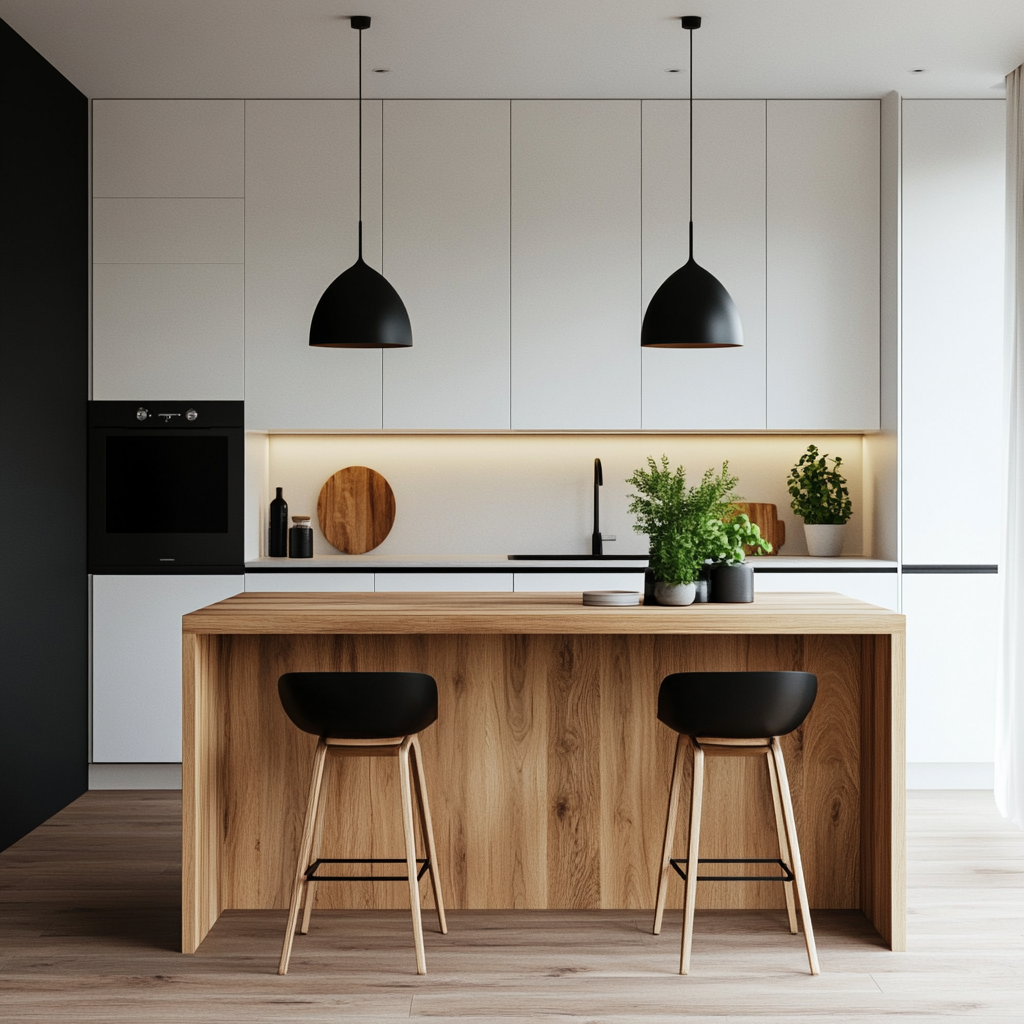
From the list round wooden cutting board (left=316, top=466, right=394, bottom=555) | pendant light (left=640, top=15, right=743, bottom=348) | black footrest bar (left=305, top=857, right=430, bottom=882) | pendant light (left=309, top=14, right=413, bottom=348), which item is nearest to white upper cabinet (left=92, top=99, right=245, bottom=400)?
round wooden cutting board (left=316, top=466, right=394, bottom=555)

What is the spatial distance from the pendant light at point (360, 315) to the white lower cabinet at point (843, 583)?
6.74 ft

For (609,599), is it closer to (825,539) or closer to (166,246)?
(825,539)

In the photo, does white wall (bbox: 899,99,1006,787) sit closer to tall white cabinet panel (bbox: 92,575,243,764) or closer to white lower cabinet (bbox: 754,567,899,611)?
white lower cabinet (bbox: 754,567,899,611)

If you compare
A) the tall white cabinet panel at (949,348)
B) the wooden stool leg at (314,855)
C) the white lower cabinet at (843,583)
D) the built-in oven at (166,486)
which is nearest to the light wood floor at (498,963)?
the wooden stool leg at (314,855)

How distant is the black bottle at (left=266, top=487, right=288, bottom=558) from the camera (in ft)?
17.0

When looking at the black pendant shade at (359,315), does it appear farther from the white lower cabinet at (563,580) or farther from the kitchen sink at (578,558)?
the kitchen sink at (578,558)

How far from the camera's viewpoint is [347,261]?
489cm

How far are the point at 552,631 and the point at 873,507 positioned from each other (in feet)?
8.75

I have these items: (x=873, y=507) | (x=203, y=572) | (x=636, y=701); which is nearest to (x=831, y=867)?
(x=636, y=701)

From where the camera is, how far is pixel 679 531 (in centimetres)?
317

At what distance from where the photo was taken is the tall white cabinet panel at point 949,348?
15.7 feet

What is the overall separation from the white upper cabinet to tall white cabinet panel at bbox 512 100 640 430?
4.12 feet

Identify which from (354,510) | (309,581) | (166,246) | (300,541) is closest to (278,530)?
(300,541)

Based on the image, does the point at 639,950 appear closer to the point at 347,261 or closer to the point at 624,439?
the point at 624,439
